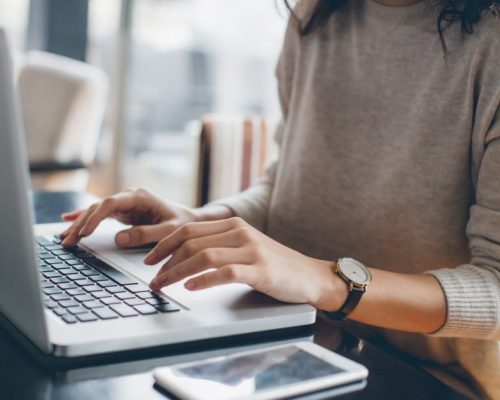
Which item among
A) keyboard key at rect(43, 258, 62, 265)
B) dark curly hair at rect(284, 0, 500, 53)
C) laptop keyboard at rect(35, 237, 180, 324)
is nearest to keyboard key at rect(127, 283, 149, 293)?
laptop keyboard at rect(35, 237, 180, 324)

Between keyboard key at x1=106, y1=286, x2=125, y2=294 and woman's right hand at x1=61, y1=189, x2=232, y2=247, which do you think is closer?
keyboard key at x1=106, y1=286, x2=125, y2=294

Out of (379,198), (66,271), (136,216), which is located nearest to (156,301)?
(66,271)

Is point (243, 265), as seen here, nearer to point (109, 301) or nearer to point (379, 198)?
point (109, 301)

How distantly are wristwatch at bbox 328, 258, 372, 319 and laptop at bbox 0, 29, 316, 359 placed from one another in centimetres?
7

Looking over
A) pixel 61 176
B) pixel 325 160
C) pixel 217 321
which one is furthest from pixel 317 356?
pixel 61 176

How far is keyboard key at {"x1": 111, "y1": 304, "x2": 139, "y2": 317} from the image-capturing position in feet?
1.93

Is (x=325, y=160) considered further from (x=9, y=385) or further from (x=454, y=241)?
(x=9, y=385)

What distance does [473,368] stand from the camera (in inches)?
36.3

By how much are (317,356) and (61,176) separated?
197cm

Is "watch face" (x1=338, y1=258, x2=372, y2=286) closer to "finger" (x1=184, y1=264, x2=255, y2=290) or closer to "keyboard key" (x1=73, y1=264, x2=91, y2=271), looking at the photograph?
"finger" (x1=184, y1=264, x2=255, y2=290)

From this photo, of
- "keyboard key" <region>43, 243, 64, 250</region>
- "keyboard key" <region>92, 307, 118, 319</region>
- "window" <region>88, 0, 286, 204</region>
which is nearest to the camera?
"keyboard key" <region>92, 307, 118, 319</region>

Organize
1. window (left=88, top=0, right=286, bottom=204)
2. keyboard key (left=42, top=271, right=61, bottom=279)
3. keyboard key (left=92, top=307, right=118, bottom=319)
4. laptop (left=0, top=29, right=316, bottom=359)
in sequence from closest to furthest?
laptop (left=0, top=29, right=316, bottom=359), keyboard key (left=92, top=307, right=118, bottom=319), keyboard key (left=42, top=271, right=61, bottom=279), window (left=88, top=0, right=286, bottom=204)

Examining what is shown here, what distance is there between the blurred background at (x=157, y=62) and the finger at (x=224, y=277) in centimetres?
247

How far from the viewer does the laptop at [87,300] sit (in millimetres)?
475
